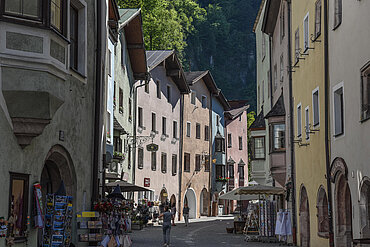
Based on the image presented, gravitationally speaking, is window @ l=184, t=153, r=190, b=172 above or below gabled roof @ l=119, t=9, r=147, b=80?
below

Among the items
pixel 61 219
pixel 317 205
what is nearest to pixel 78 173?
pixel 61 219

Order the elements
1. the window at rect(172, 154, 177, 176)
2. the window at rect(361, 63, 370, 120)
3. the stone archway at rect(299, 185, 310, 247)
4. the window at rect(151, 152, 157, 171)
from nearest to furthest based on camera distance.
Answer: the window at rect(361, 63, 370, 120), the stone archway at rect(299, 185, 310, 247), the window at rect(151, 152, 157, 171), the window at rect(172, 154, 177, 176)

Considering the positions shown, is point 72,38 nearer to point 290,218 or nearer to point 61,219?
point 61,219

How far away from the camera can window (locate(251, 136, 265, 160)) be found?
37.4m

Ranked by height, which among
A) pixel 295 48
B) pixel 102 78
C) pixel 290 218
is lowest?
pixel 290 218

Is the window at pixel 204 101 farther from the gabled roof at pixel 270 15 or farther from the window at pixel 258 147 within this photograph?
the gabled roof at pixel 270 15

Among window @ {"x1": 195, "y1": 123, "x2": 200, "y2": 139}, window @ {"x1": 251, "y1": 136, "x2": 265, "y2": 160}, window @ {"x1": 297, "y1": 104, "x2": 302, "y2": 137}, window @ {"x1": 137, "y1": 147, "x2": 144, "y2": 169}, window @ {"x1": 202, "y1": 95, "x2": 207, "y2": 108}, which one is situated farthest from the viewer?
window @ {"x1": 202, "y1": 95, "x2": 207, "y2": 108}

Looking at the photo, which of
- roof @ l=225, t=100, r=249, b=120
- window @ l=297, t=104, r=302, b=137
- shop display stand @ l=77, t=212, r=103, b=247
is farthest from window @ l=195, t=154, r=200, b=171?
shop display stand @ l=77, t=212, r=103, b=247

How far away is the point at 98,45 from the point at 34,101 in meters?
6.08

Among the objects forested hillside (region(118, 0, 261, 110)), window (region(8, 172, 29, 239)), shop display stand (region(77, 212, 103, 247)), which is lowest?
shop display stand (region(77, 212, 103, 247))

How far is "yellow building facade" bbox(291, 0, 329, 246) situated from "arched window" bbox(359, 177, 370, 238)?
402cm

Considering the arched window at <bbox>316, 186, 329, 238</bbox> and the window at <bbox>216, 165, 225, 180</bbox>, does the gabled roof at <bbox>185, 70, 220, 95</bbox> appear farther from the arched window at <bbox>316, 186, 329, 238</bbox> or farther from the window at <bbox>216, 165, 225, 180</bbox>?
the arched window at <bbox>316, 186, 329, 238</bbox>

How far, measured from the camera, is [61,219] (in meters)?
15.2

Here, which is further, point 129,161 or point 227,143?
point 227,143
